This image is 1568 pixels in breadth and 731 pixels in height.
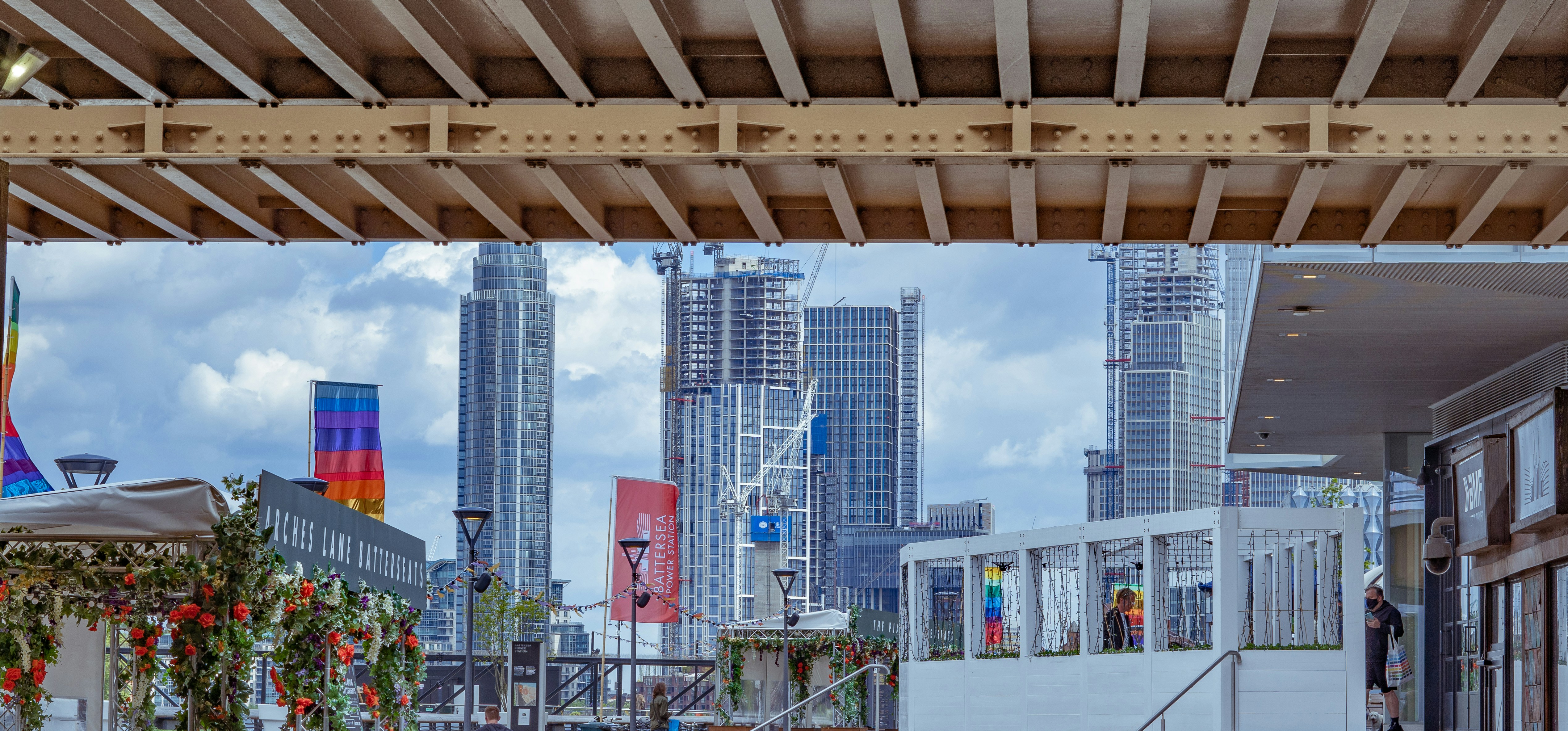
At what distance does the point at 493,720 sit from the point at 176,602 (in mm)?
9488

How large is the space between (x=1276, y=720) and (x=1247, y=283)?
3.88 m

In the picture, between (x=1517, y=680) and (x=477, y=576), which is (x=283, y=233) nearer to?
(x=1517, y=680)

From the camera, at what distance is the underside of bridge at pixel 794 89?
5484 mm

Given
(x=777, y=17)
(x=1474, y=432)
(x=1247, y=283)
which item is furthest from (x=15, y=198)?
(x=1474, y=432)

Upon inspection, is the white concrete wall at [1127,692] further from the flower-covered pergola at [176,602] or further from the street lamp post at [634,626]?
the flower-covered pergola at [176,602]

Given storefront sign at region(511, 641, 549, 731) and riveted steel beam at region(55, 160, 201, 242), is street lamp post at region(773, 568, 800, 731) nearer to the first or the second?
storefront sign at region(511, 641, 549, 731)

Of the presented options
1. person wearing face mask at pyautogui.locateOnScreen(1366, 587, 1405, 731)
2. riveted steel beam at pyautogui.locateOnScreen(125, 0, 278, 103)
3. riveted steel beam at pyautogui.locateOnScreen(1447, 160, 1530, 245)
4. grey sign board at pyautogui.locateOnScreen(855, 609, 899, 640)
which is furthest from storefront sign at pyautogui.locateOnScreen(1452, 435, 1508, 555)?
grey sign board at pyautogui.locateOnScreen(855, 609, 899, 640)

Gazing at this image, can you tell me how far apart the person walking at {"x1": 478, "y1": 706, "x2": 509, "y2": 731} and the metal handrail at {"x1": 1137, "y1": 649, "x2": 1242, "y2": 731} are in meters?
7.73

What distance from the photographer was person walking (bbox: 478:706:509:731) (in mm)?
17109

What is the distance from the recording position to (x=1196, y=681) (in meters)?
12.5

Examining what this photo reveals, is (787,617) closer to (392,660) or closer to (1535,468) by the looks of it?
(1535,468)

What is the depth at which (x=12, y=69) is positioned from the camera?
202 inches

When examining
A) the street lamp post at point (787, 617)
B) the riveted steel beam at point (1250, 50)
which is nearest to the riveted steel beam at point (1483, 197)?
the riveted steel beam at point (1250, 50)

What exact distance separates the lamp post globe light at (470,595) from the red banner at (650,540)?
11.6 metres
